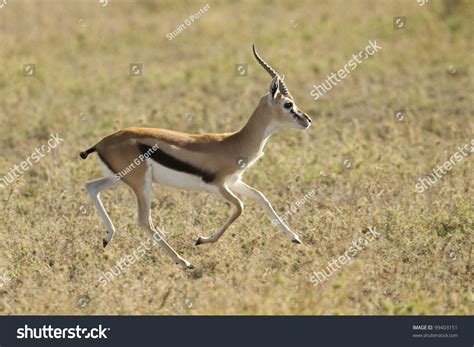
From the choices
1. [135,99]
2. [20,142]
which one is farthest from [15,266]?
[135,99]

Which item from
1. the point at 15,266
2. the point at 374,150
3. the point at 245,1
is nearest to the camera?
the point at 15,266

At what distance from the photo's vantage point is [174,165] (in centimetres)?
871

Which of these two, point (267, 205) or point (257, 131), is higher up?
point (257, 131)

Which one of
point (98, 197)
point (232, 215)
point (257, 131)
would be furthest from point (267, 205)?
point (98, 197)

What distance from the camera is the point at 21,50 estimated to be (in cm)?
1838

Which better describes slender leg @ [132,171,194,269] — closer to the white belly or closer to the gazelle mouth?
the white belly

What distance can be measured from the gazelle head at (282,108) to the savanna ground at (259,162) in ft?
3.31

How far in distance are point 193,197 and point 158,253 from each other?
5.64ft

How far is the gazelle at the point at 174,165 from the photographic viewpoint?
8.72 meters

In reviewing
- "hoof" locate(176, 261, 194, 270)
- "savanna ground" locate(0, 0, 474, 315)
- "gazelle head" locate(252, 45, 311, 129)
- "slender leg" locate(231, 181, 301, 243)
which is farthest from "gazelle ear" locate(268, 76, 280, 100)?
"hoof" locate(176, 261, 194, 270)

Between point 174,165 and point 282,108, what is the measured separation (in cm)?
123

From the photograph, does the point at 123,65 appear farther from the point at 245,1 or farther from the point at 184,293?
the point at 184,293

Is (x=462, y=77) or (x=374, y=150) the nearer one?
(x=374, y=150)

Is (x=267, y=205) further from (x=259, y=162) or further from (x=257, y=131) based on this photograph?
(x=259, y=162)
